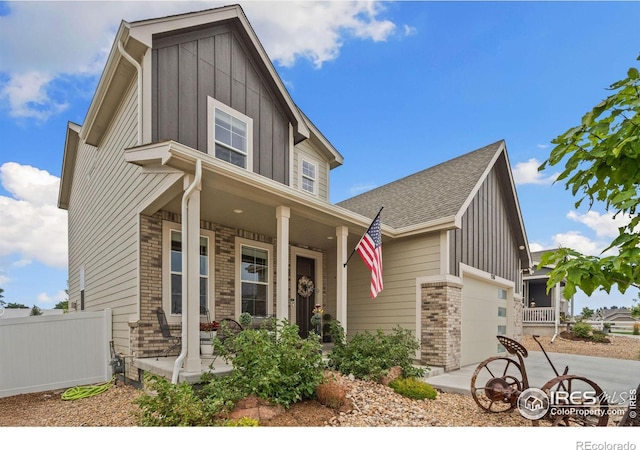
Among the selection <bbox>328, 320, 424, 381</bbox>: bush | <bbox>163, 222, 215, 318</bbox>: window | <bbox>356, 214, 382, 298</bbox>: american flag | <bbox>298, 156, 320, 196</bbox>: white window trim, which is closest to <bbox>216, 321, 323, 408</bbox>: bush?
<bbox>328, 320, 424, 381</bbox>: bush

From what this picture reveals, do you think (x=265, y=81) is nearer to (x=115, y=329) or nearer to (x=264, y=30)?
(x=264, y=30)

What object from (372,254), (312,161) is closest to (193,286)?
(372,254)

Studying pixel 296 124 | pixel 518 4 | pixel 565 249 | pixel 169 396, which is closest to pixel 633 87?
pixel 565 249

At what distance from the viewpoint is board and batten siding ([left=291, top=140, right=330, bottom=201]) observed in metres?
10.5

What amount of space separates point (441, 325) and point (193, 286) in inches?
212

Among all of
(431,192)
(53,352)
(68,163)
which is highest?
(68,163)

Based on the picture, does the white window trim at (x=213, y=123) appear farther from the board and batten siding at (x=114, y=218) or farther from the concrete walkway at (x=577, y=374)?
the concrete walkway at (x=577, y=374)

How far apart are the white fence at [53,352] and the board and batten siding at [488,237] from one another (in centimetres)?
780

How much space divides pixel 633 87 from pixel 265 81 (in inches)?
305

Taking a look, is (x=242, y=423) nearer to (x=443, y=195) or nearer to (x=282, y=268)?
(x=282, y=268)

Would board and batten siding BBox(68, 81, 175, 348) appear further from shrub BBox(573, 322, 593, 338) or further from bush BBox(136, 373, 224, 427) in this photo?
shrub BBox(573, 322, 593, 338)

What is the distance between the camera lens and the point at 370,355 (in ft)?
22.5

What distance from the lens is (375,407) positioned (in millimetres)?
5238

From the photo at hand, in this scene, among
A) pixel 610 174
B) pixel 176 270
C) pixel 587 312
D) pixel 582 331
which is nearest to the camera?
pixel 610 174
